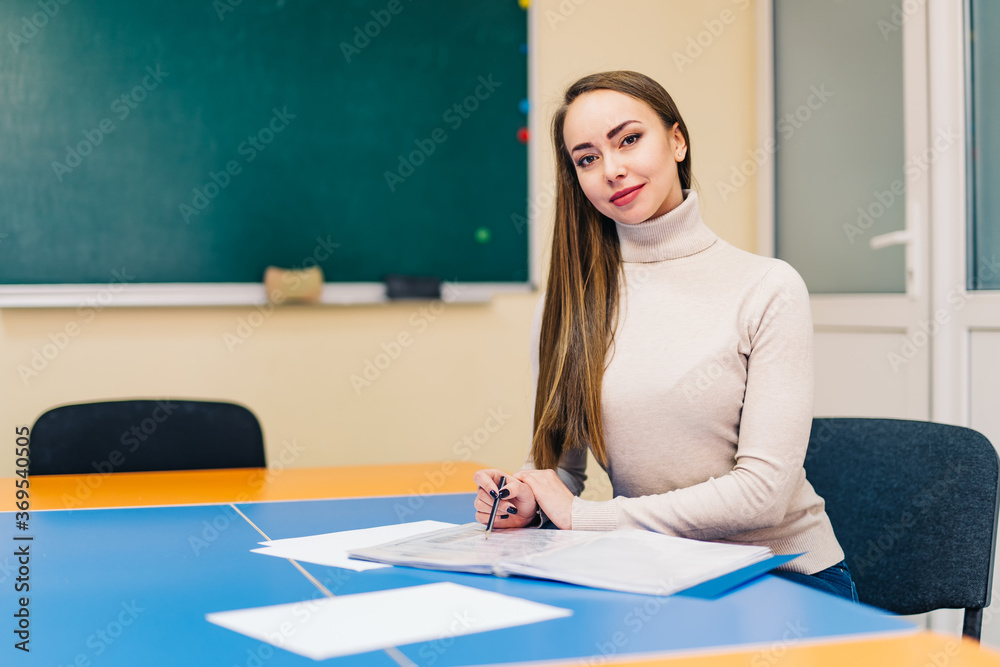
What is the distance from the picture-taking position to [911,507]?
147 cm

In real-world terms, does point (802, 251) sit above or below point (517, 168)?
below

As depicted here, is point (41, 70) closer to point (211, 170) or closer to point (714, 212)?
point (211, 170)

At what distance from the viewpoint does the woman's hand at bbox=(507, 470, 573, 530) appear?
51.2 inches

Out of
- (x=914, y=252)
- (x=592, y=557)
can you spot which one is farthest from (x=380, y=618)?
(x=914, y=252)

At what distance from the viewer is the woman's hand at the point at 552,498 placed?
130 cm

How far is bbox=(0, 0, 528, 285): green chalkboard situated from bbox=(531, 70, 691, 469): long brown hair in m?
1.34

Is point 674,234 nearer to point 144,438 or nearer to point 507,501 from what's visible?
point 507,501

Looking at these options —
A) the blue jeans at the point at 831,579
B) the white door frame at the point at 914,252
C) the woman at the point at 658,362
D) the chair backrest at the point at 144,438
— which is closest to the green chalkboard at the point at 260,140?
the chair backrest at the point at 144,438

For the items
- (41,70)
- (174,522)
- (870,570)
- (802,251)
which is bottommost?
(870,570)

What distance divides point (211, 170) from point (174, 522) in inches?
62.2

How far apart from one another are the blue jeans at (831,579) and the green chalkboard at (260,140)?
1866mm

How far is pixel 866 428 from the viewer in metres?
1.59

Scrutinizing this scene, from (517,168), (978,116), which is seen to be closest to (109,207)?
(517,168)

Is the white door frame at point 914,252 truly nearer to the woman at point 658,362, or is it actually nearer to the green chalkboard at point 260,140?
the green chalkboard at point 260,140
